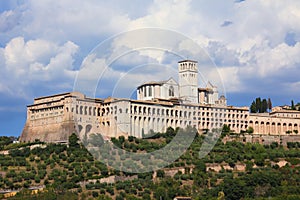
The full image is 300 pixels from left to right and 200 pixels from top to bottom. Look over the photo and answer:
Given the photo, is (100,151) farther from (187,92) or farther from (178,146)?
A: (187,92)

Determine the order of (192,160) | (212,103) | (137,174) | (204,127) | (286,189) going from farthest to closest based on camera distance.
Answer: (212,103), (204,127), (192,160), (137,174), (286,189)

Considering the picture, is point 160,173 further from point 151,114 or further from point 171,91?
point 171,91

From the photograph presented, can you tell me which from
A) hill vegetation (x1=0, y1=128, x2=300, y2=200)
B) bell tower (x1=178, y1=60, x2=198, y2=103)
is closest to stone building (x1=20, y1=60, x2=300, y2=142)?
bell tower (x1=178, y1=60, x2=198, y2=103)

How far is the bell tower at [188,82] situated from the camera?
79938 mm

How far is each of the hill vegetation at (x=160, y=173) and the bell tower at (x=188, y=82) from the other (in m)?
7.81

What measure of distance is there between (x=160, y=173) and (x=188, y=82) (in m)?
21.8

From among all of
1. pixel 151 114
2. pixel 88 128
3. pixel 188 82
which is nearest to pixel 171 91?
pixel 188 82

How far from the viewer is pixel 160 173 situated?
59.7m

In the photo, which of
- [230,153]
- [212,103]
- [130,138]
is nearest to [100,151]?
[130,138]

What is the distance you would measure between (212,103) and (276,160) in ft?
63.9

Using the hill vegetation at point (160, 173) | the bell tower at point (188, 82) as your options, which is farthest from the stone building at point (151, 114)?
the hill vegetation at point (160, 173)

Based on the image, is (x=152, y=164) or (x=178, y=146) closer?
(x=152, y=164)

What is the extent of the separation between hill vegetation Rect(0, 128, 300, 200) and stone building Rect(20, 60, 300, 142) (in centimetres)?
252

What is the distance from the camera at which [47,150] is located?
67.2 meters
